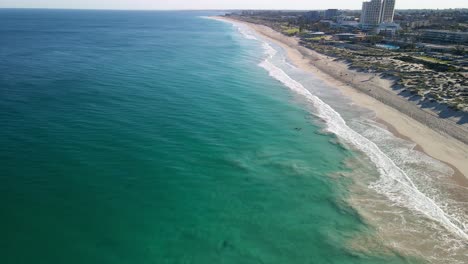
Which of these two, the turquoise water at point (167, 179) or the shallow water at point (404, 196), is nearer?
the turquoise water at point (167, 179)

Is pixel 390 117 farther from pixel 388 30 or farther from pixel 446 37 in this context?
pixel 388 30

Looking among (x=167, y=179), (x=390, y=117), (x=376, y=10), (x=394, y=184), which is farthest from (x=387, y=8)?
(x=167, y=179)

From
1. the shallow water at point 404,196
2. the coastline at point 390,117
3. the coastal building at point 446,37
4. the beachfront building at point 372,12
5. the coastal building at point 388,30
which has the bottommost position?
the shallow water at point 404,196

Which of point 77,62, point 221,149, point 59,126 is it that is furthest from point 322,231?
point 77,62

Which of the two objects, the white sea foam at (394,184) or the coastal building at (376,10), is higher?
the coastal building at (376,10)

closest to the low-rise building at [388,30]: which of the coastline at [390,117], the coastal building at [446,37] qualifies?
the coastal building at [446,37]

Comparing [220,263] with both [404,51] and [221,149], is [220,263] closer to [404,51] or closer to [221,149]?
[221,149]

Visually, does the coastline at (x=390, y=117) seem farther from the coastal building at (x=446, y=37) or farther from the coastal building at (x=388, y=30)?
the coastal building at (x=388, y=30)
